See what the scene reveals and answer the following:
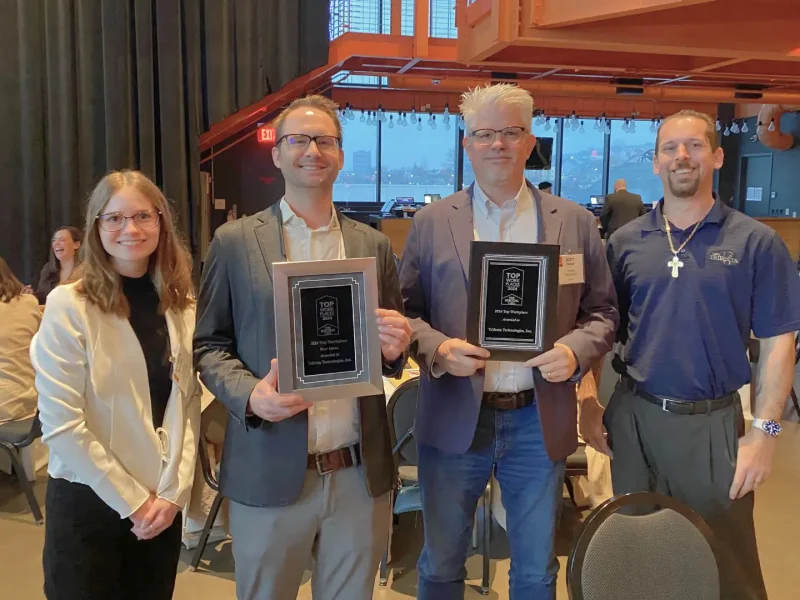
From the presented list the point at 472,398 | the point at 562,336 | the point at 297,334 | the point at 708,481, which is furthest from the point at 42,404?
the point at 708,481

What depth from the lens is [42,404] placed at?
1.67 meters

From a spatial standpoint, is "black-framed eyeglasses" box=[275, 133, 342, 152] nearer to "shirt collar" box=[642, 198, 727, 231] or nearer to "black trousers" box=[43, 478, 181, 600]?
"black trousers" box=[43, 478, 181, 600]

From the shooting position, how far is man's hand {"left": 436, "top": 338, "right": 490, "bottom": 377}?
5.90 ft

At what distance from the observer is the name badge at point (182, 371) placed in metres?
1.76

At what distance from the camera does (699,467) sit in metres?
A: 2.10

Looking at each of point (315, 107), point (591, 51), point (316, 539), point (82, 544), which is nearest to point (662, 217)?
point (315, 107)

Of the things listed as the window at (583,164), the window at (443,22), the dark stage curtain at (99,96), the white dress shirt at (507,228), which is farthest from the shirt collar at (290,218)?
the window at (583,164)

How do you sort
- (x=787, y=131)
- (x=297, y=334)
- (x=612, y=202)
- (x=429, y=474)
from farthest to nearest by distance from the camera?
(x=787, y=131), (x=612, y=202), (x=429, y=474), (x=297, y=334)

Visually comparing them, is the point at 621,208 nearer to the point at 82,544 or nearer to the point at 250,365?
the point at 250,365

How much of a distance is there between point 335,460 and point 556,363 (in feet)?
2.14

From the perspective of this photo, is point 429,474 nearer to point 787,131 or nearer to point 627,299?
point 627,299

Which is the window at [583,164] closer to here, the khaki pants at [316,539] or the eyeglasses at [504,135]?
the eyeglasses at [504,135]

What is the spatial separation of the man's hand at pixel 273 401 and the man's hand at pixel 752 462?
1410 millimetres

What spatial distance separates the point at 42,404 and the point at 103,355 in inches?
7.6
